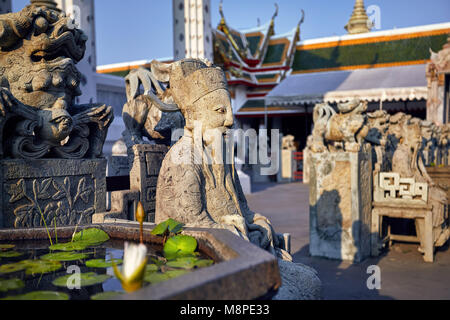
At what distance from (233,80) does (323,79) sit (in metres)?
3.65

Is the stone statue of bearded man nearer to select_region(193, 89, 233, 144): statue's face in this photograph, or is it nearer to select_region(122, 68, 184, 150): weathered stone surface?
select_region(193, 89, 233, 144): statue's face

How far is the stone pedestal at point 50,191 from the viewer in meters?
2.79

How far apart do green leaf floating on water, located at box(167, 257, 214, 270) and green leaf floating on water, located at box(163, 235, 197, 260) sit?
7cm

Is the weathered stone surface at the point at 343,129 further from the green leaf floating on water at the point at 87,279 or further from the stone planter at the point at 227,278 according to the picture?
the green leaf floating on water at the point at 87,279

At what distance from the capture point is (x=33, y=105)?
3160 millimetres

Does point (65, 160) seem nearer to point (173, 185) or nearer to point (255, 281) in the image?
point (173, 185)

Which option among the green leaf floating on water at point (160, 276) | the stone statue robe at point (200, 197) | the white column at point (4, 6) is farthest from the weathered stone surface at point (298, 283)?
Result: the white column at point (4, 6)

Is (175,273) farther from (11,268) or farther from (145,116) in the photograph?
(145,116)

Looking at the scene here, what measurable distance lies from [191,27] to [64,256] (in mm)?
10500

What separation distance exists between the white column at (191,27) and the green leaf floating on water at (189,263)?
33.6 ft

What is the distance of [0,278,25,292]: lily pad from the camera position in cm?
132

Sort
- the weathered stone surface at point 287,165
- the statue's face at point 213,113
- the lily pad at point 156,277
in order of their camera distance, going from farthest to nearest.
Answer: the weathered stone surface at point 287,165 → the statue's face at point 213,113 → the lily pad at point 156,277
